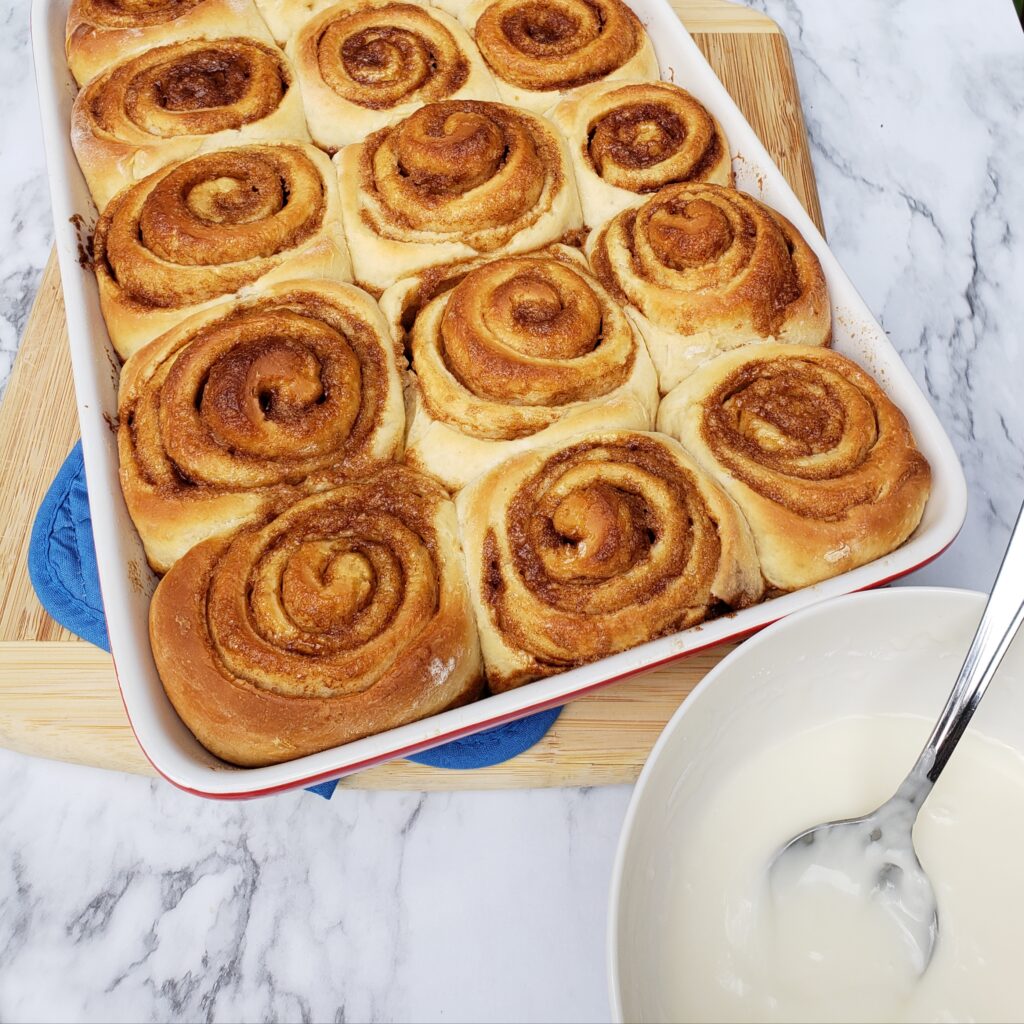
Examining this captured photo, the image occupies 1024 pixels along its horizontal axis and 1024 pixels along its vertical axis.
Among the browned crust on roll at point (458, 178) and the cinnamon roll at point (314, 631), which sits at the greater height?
the browned crust on roll at point (458, 178)

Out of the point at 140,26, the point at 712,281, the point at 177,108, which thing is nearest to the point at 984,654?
the point at 712,281

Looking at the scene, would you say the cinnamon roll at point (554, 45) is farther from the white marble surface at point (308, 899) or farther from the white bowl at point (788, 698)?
the white bowl at point (788, 698)

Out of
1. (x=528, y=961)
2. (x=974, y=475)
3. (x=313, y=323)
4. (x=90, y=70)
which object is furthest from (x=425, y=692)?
(x=90, y=70)

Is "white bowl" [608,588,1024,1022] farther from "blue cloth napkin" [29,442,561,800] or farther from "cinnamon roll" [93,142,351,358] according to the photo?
"cinnamon roll" [93,142,351,358]

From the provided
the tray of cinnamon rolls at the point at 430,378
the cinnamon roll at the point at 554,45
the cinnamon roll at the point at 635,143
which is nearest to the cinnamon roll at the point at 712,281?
the tray of cinnamon rolls at the point at 430,378

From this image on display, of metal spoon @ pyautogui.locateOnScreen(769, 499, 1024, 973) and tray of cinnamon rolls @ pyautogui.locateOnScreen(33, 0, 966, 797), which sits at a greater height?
tray of cinnamon rolls @ pyautogui.locateOnScreen(33, 0, 966, 797)

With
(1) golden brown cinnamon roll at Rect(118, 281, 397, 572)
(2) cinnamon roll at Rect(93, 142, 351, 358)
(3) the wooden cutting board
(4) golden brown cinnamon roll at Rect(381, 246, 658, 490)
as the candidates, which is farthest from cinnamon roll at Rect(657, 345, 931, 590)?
(2) cinnamon roll at Rect(93, 142, 351, 358)
